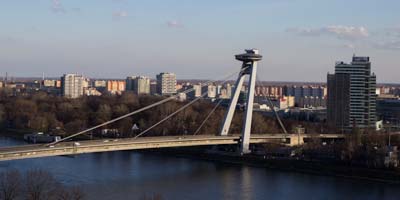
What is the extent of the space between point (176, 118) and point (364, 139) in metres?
4.01

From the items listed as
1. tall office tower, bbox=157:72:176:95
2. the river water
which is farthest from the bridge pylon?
tall office tower, bbox=157:72:176:95

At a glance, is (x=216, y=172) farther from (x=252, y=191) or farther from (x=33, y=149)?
(x=33, y=149)

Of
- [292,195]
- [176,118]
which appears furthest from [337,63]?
[292,195]

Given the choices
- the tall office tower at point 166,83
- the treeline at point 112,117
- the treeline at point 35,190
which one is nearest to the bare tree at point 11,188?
the treeline at point 35,190

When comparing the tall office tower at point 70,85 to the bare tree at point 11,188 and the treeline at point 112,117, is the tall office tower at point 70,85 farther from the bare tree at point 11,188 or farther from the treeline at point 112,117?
the bare tree at point 11,188

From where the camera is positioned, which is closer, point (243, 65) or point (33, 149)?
point (33, 149)

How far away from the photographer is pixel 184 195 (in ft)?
22.8

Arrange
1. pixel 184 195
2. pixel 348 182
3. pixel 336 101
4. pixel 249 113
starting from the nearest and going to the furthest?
pixel 184 195, pixel 348 182, pixel 249 113, pixel 336 101

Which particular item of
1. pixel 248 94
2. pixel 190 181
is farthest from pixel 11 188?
pixel 248 94

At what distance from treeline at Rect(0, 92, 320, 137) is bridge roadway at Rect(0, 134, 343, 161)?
1736 mm

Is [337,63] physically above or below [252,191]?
above

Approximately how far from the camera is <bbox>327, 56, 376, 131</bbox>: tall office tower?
15.6 m

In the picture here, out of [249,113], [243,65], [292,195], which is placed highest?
[243,65]

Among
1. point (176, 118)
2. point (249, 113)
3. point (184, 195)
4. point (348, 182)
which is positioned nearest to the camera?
point (184, 195)
